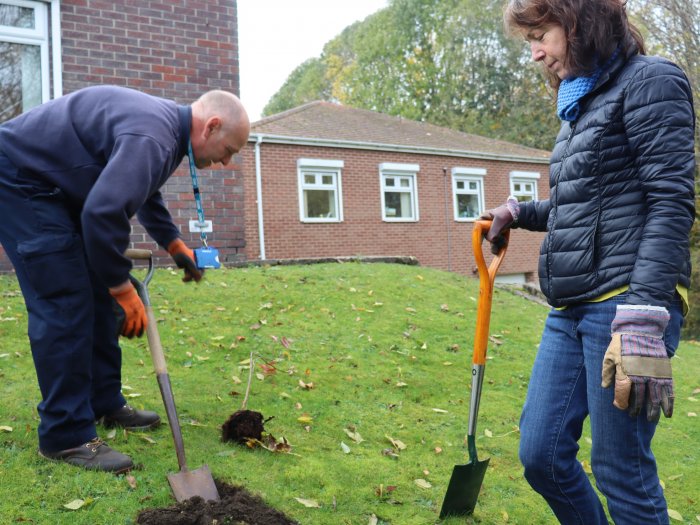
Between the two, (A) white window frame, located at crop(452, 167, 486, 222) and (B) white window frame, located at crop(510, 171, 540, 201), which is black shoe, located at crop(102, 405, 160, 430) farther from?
(B) white window frame, located at crop(510, 171, 540, 201)

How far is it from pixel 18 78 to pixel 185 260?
653 centimetres

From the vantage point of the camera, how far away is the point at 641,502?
7.16 ft

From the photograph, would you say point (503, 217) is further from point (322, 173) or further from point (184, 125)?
point (322, 173)

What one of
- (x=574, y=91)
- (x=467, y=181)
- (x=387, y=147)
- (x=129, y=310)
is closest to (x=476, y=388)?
(x=574, y=91)

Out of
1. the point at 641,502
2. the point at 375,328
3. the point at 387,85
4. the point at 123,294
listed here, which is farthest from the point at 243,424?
the point at 387,85

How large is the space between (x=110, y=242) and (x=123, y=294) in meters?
0.35

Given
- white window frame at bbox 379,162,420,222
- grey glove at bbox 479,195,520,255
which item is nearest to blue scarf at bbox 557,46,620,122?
grey glove at bbox 479,195,520,255

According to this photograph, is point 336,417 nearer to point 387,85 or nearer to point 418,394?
point 418,394

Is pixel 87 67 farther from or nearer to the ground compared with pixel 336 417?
farther from the ground

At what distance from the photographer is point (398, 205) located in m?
21.0

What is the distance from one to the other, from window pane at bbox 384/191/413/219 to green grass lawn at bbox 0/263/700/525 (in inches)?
486

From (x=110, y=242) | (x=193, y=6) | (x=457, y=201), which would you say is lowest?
(x=110, y=242)

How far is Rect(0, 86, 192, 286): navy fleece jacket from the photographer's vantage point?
277 centimetres

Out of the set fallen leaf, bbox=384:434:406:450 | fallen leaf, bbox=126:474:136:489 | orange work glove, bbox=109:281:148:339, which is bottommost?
fallen leaf, bbox=384:434:406:450
